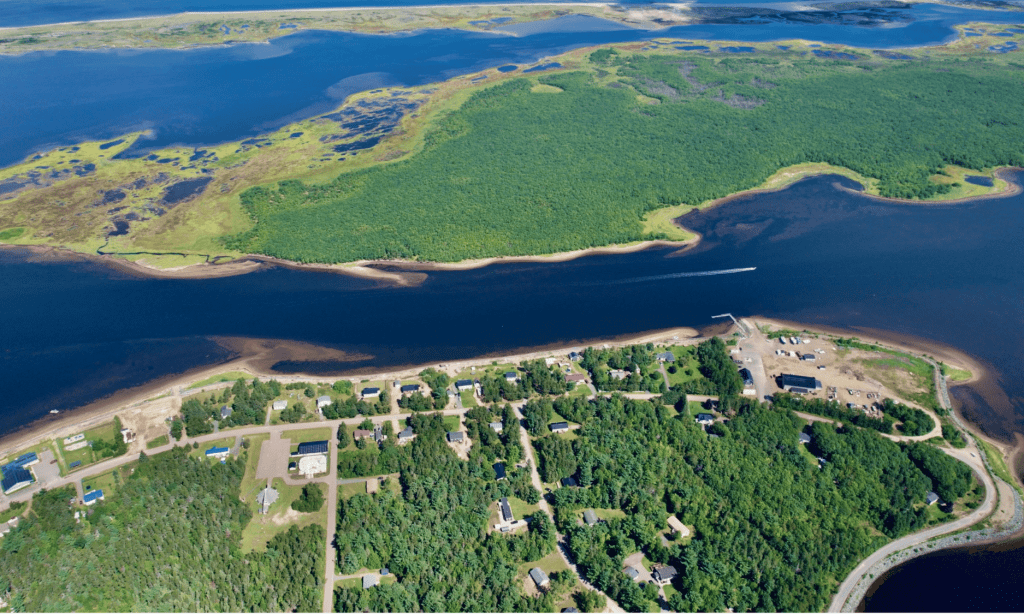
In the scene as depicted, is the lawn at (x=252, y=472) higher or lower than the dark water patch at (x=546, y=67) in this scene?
lower

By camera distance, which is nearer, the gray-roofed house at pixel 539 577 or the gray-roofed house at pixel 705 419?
the gray-roofed house at pixel 539 577

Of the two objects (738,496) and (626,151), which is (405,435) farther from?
(626,151)

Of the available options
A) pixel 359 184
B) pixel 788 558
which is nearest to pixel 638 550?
pixel 788 558

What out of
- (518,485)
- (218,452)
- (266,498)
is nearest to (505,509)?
(518,485)

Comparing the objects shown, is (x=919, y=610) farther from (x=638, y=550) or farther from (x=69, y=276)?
(x=69, y=276)

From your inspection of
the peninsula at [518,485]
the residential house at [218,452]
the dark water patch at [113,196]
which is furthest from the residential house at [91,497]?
the dark water patch at [113,196]

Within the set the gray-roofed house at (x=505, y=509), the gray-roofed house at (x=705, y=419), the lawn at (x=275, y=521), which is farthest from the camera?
the gray-roofed house at (x=705, y=419)

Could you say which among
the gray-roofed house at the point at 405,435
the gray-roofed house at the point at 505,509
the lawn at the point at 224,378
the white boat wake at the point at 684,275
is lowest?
the gray-roofed house at the point at 505,509

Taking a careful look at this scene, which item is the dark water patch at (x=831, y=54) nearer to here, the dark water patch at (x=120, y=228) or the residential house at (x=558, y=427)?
the residential house at (x=558, y=427)
